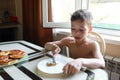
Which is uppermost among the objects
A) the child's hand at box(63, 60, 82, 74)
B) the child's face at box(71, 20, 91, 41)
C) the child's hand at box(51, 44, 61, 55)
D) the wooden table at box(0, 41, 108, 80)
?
the child's face at box(71, 20, 91, 41)

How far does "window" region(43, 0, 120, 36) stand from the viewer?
1.94 meters

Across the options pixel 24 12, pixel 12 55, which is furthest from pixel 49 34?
pixel 12 55

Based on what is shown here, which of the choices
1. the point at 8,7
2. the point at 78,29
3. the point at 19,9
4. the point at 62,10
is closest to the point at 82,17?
the point at 78,29

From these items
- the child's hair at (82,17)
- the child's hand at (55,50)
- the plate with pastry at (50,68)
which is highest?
the child's hair at (82,17)

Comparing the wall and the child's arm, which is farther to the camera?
the wall

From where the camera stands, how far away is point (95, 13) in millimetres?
2107

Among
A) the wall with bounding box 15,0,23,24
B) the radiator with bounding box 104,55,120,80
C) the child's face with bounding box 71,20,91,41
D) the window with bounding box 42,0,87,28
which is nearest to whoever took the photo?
the child's face with bounding box 71,20,91,41

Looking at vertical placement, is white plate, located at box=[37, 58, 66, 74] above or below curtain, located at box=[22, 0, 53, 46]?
below

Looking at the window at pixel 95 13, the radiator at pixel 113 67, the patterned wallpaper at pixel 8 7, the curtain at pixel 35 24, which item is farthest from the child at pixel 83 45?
the patterned wallpaper at pixel 8 7

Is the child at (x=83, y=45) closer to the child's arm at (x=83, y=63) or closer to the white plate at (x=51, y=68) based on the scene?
the child's arm at (x=83, y=63)

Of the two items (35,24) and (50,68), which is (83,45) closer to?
(50,68)

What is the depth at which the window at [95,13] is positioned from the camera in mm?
1939

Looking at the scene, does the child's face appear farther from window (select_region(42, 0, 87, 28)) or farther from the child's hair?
window (select_region(42, 0, 87, 28))

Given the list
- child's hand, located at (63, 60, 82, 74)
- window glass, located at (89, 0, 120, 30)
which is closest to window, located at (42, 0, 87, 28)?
window glass, located at (89, 0, 120, 30)
